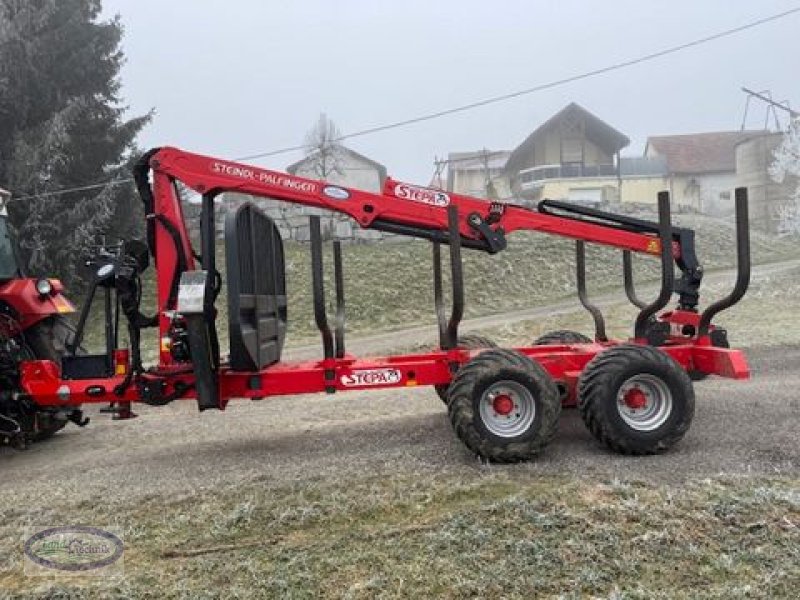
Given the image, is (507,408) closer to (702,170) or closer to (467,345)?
(467,345)

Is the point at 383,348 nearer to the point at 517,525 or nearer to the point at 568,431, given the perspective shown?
the point at 568,431

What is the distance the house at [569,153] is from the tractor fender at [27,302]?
4152 cm

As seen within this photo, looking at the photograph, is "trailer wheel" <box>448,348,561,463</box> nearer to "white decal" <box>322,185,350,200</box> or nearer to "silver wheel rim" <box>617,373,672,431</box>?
"silver wheel rim" <box>617,373,672,431</box>

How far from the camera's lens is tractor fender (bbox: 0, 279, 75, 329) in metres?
6.79

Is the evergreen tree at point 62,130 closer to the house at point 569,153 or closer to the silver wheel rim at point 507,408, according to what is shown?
the silver wheel rim at point 507,408

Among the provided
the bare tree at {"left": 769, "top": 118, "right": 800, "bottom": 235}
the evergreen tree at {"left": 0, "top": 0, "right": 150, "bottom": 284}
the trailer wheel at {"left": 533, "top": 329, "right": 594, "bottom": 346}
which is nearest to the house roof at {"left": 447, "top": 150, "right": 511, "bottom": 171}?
the bare tree at {"left": 769, "top": 118, "right": 800, "bottom": 235}

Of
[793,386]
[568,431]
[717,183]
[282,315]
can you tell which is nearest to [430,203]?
[282,315]

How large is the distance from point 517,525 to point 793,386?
4.77 m

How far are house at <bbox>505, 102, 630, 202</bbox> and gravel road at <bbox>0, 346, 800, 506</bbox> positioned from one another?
40.5 m

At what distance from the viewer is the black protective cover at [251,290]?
5.34m

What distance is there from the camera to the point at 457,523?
402 cm

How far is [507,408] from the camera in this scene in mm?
5367

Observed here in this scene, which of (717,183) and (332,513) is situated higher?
(717,183)

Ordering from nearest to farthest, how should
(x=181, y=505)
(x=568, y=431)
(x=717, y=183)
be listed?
(x=181, y=505)
(x=568, y=431)
(x=717, y=183)
